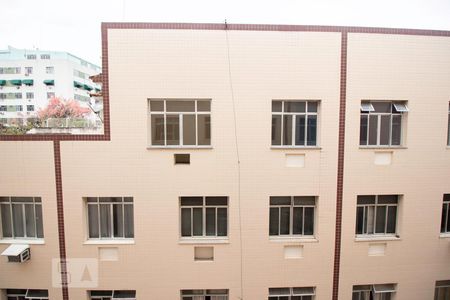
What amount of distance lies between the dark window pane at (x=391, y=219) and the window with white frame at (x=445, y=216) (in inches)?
68.5

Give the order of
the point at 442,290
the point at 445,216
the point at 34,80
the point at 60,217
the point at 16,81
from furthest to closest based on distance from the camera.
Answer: the point at 34,80, the point at 16,81, the point at 442,290, the point at 445,216, the point at 60,217

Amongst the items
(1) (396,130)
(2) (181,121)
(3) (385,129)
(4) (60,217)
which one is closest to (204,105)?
(2) (181,121)

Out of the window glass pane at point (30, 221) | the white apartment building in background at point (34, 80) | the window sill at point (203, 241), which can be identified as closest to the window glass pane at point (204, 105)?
the window sill at point (203, 241)

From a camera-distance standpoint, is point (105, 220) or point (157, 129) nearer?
point (157, 129)

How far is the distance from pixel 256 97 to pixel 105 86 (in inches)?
183

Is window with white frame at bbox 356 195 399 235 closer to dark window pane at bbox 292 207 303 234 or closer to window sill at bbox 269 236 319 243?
window sill at bbox 269 236 319 243

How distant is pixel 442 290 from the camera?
8.53 m

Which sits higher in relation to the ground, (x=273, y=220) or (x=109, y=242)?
(x=273, y=220)

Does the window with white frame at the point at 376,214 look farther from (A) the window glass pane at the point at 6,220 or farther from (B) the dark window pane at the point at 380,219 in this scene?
(A) the window glass pane at the point at 6,220

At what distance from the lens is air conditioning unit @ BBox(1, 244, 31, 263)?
7327mm

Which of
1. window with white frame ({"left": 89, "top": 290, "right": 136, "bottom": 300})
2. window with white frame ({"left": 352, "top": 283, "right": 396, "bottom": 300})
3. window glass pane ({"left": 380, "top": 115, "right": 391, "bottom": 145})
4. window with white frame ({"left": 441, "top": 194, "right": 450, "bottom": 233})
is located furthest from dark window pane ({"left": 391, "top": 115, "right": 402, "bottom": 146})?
window with white frame ({"left": 89, "top": 290, "right": 136, "bottom": 300})

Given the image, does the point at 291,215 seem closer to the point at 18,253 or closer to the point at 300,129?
the point at 300,129

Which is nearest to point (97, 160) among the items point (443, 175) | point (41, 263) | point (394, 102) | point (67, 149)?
point (67, 149)

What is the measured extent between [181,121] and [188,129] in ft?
1.10
